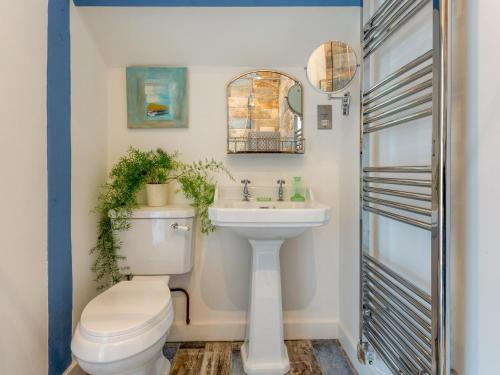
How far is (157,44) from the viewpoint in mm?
1601

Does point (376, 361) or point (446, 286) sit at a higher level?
point (446, 286)

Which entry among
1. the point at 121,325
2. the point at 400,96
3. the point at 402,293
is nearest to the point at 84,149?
the point at 121,325

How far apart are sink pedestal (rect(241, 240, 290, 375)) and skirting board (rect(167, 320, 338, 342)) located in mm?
320

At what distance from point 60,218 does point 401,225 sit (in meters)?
1.37

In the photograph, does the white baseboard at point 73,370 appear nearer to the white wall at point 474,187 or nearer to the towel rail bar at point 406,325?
the towel rail bar at point 406,325

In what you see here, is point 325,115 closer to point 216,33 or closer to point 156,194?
point 216,33

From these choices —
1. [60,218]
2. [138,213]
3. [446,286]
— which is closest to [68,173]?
[60,218]

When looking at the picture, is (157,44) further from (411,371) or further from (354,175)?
(411,371)

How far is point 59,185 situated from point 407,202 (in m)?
1.37

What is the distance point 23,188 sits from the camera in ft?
3.48

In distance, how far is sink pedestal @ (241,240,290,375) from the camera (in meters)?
1.40

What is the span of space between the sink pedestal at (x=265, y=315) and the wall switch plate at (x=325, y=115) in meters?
0.76

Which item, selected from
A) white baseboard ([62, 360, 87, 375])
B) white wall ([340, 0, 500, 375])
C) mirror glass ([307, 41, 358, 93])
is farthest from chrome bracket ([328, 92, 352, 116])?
white baseboard ([62, 360, 87, 375])

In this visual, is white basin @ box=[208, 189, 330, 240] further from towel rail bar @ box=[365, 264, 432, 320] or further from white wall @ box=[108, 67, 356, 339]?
white wall @ box=[108, 67, 356, 339]
